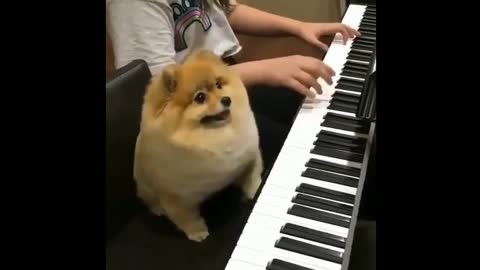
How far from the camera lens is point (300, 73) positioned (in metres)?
1.04

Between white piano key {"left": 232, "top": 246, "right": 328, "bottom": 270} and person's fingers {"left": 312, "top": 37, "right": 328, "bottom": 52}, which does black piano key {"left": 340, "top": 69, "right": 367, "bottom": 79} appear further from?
→ white piano key {"left": 232, "top": 246, "right": 328, "bottom": 270}

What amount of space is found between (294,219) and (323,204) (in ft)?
0.17

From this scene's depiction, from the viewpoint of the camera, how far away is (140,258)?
0.94 meters

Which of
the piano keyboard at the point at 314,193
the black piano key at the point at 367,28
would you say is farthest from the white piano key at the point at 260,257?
the black piano key at the point at 367,28

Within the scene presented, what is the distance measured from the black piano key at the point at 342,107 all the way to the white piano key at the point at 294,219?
283mm

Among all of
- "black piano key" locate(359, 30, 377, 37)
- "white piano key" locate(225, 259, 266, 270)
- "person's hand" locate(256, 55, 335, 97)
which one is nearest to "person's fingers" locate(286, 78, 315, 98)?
"person's hand" locate(256, 55, 335, 97)

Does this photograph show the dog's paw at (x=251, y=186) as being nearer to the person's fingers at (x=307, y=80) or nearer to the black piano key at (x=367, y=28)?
the person's fingers at (x=307, y=80)

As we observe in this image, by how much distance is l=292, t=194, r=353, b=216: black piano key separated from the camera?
79 cm

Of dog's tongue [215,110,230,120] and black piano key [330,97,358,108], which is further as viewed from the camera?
black piano key [330,97,358,108]

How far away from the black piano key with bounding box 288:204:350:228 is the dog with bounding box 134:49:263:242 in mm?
150

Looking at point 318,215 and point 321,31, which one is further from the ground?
point 321,31

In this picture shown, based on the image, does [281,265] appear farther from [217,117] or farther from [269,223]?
[217,117]

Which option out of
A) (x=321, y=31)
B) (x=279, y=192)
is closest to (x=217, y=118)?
(x=279, y=192)
